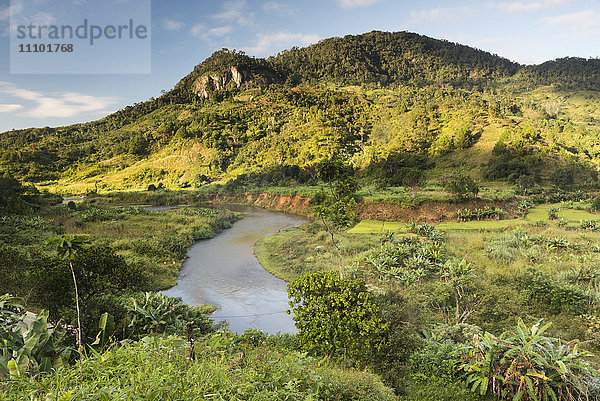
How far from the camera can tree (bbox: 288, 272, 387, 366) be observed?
6.32 metres

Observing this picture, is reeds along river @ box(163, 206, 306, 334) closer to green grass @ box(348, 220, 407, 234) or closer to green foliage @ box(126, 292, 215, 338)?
green foliage @ box(126, 292, 215, 338)

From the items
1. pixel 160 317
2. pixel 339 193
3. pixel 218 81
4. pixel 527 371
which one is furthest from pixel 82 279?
pixel 218 81

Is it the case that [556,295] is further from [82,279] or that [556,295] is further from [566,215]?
[566,215]

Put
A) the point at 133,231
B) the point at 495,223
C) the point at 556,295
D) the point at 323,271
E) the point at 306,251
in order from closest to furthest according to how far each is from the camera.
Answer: the point at 323,271
the point at 556,295
the point at 306,251
the point at 495,223
the point at 133,231

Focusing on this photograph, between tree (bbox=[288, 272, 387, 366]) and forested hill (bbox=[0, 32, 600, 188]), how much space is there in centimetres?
2152

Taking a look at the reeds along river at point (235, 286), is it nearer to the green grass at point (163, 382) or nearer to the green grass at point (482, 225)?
the green grass at point (163, 382)

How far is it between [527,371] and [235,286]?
38.1ft

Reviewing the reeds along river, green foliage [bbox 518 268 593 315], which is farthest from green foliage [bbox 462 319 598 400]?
the reeds along river

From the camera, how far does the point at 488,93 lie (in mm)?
95500

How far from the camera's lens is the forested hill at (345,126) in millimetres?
44469

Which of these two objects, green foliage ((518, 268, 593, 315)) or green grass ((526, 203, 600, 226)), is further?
green grass ((526, 203, 600, 226))

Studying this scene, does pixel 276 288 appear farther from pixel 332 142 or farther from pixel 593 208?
pixel 332 142

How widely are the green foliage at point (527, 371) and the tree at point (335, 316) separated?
1.87m

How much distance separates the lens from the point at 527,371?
493 cm
